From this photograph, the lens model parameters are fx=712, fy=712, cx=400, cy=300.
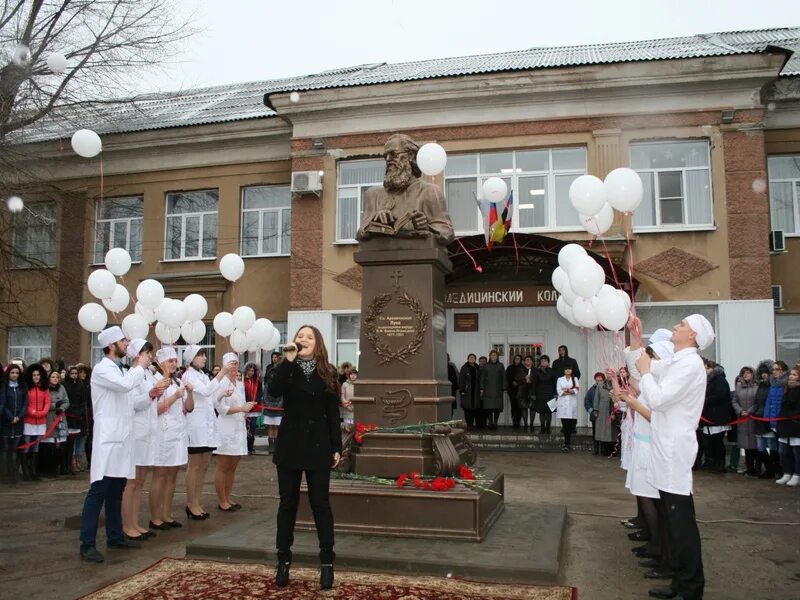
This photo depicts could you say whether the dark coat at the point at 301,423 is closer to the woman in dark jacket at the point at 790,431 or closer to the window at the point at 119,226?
the woman in dark jacket at the point at 790,431

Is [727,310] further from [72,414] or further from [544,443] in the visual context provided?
[72,414]

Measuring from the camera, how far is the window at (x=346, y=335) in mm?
17812

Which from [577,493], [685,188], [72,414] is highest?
[685,188]

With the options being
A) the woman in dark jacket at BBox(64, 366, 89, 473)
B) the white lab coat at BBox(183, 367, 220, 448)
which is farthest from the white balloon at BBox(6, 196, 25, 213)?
the white lab coat at BBox(183, 367, 220, 448)

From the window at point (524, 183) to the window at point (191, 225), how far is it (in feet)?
22.2

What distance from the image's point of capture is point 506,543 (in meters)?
6.05

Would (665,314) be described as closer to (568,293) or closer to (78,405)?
(568,293)

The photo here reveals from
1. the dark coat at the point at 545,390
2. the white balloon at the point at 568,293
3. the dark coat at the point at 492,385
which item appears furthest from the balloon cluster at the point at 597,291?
the dark coat at the point at 492,385

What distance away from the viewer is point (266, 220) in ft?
63.5

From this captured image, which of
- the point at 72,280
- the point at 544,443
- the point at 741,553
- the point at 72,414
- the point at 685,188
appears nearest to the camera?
the point at 741,553

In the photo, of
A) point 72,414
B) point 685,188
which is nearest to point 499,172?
point 685,188

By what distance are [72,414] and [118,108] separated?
9688 mm

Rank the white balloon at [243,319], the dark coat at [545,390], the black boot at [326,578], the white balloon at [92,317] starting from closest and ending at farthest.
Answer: the black boot at [326,578] → the white balloon at [92,317] → the white balloon at [243,319] → the dark coat at [545,390]

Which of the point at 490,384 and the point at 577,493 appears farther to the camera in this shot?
the point at 490,384
